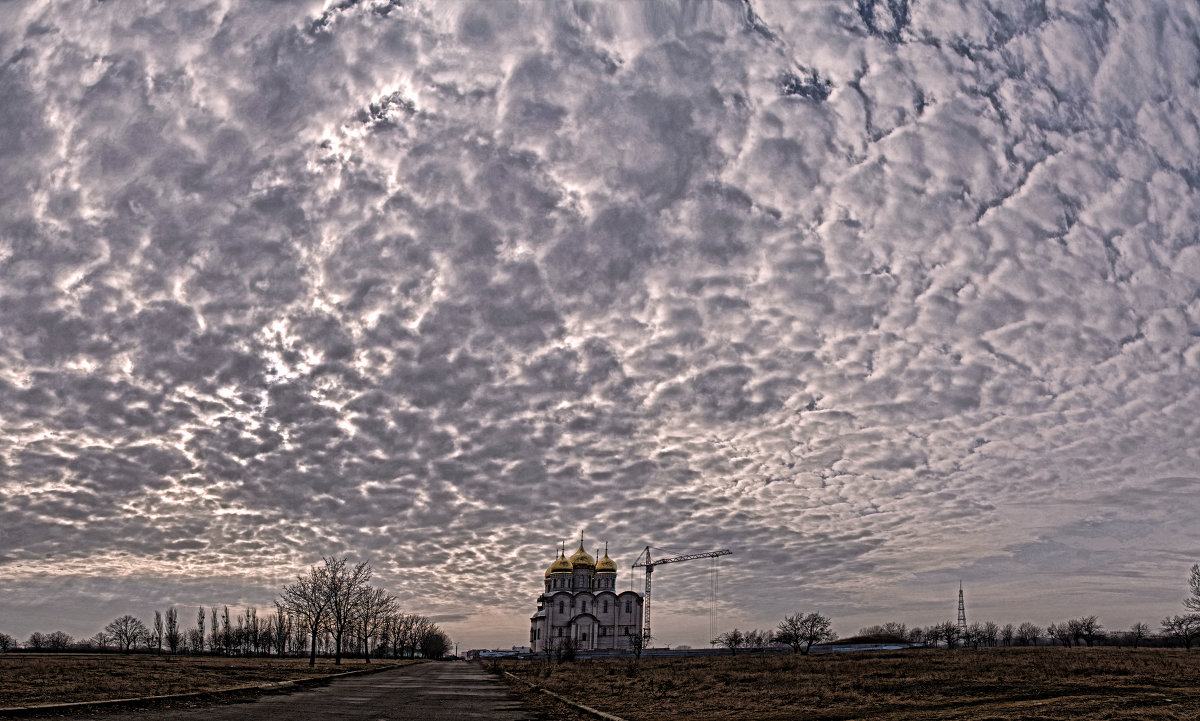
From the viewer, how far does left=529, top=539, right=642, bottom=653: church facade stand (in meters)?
131

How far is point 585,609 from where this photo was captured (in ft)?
442

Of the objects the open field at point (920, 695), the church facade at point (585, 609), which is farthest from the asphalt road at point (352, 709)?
the church facade at point (585, 609)

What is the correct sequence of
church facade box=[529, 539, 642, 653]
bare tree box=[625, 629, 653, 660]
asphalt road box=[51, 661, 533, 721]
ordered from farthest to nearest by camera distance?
church facade box=[529, 539, 642, 653] → bare tree box=[625, 629, 653, 660] → asphalt road box=[51, 661, 533, 721]

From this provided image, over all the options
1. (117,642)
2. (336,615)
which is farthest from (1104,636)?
(117,642)

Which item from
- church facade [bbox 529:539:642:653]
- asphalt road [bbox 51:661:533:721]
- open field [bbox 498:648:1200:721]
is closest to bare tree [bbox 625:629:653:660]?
church facade [bbox 529:539:642:653]

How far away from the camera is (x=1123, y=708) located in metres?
18.4

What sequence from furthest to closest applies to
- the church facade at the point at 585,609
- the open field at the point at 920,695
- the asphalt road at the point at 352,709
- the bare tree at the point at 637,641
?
the church facade at the point at 585,609 → the bare tree at the point at 637,641 → the asphalt road at the point at 352,709 → the open field at the point at 920,695

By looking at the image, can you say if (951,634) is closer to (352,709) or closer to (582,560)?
(582,560)

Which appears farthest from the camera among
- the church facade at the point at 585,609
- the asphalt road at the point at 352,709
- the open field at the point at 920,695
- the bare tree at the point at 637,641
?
the church facade at the point at 585,609

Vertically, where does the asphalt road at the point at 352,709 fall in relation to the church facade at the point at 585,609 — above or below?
above

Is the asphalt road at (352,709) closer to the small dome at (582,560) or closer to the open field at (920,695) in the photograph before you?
the open field at (920,695)

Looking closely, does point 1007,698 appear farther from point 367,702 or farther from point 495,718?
point 367,702

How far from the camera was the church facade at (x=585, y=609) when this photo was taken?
429ft

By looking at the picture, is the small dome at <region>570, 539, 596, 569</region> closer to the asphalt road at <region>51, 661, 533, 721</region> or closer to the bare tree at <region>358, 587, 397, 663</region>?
the bare tree at <region>358, 587, 397, 663</region>
